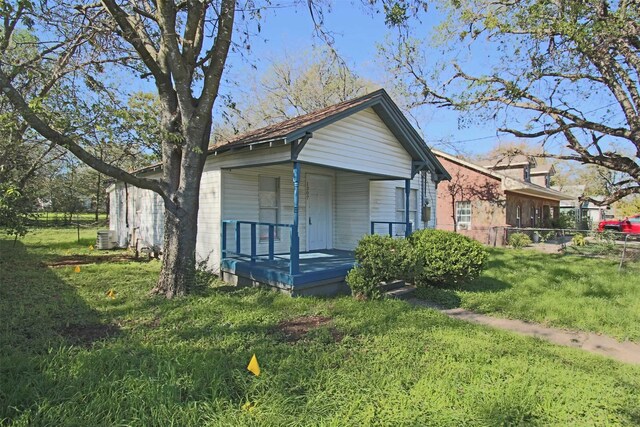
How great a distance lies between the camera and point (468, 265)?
25.7ft

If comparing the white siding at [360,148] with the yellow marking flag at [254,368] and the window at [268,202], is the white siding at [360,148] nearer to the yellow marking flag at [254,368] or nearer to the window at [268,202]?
the window at [268,202]

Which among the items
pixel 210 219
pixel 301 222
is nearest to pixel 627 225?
pixel 301 222

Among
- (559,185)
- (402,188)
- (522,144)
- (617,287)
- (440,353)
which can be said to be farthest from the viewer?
(559,185)

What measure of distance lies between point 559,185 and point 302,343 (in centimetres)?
5657

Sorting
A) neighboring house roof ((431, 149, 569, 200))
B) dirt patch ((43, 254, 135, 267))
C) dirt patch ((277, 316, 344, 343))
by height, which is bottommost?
dirt patch ((277, 316, 344, 343))

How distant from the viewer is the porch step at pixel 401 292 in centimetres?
756

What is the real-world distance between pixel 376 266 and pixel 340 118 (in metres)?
3.27

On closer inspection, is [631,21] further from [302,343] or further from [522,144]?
[522,144]

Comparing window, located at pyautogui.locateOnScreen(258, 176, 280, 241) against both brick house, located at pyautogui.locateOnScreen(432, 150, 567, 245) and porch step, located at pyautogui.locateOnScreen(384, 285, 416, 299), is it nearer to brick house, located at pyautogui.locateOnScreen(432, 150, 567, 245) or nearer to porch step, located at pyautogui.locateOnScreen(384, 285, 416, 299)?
porch step, located at pyautogui.locateOnScreen(384, 285, 416, 299)

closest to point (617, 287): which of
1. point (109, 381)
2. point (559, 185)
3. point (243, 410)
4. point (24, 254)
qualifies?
point (243, 410)

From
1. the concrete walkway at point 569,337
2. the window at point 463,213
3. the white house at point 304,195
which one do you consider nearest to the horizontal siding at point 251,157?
the white house at point 304,195

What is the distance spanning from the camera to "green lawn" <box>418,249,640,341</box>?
20.1 ft

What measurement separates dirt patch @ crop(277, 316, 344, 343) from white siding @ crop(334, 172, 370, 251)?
5.71m

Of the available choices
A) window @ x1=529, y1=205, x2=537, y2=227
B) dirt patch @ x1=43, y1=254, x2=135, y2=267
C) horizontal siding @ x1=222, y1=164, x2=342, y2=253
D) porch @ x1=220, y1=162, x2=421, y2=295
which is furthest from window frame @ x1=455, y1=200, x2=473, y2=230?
dirt patch @ x1=43, y1=254, x2=135, y2=267
